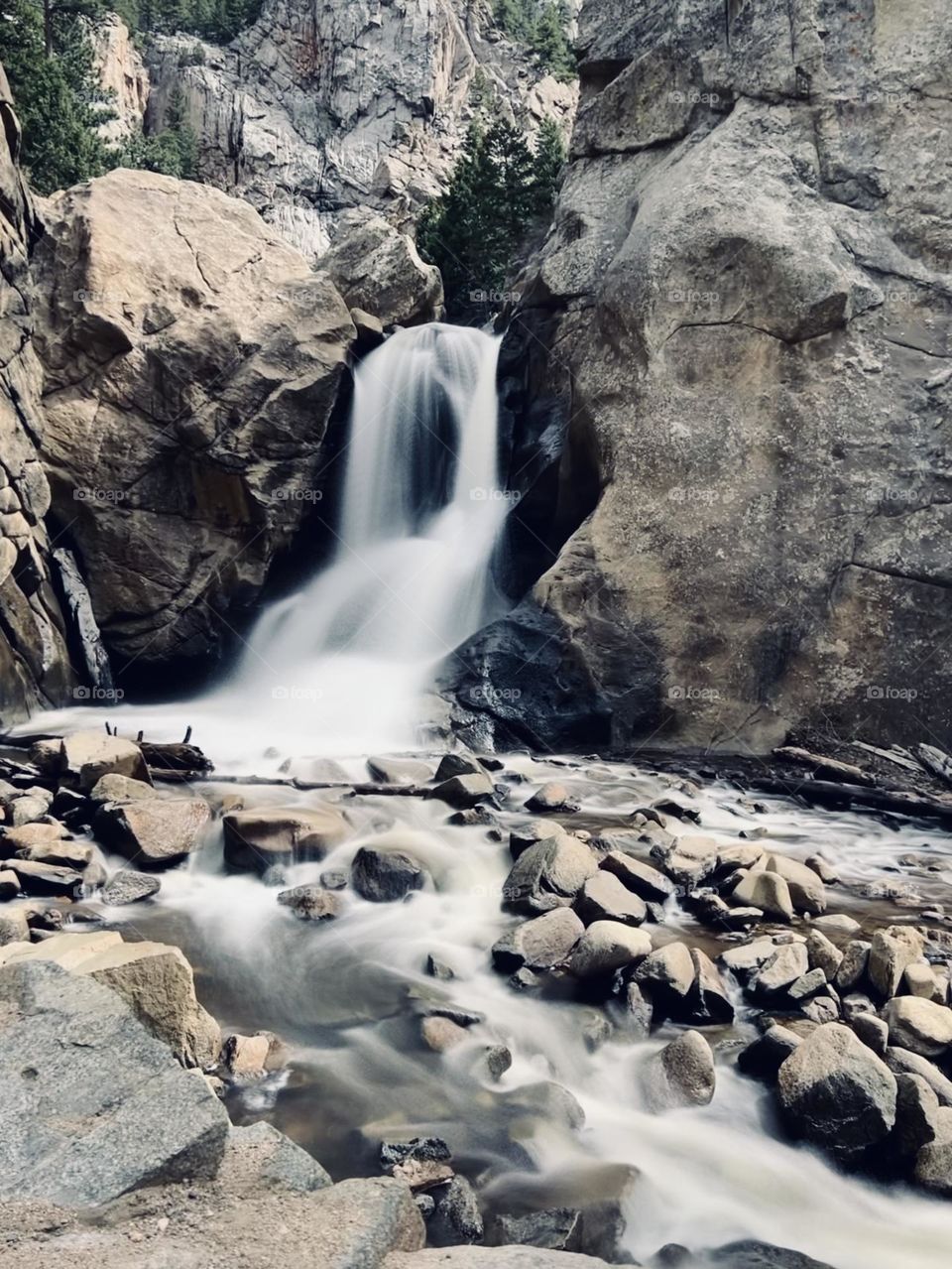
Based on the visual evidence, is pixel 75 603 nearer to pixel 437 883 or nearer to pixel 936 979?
pixel 437 883

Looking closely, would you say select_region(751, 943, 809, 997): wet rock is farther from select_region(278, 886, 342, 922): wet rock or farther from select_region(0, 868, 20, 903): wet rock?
select_region(0, 868, 20, 903): wet rock

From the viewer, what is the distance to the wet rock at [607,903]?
514 centimetres

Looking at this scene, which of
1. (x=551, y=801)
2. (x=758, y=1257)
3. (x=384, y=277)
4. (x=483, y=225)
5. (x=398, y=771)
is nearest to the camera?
(x=758, y=1257)

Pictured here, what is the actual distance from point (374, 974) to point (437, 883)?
45.8 inches

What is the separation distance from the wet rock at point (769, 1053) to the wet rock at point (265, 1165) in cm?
201

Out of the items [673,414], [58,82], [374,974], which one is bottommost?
[374,974]

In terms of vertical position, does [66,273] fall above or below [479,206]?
below

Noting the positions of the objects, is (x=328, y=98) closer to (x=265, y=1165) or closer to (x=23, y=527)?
(x=23, y=527)

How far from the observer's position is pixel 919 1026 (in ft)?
13.0

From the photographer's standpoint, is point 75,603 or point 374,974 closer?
point 374,974

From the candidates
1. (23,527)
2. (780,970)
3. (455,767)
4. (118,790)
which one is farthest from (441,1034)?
(23,527)

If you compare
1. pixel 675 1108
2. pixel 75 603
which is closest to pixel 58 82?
pixel 75 603

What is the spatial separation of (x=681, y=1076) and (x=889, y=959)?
1.27 metres

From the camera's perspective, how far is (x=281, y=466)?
46.3ft
